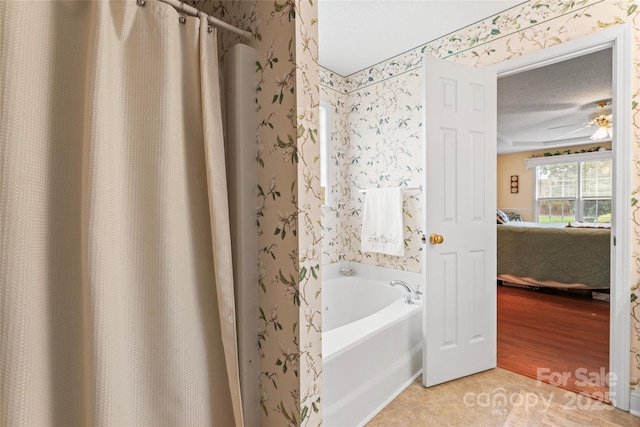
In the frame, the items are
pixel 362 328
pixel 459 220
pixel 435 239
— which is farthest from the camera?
pixel 459 220

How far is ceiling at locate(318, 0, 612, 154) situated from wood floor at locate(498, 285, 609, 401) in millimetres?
2457

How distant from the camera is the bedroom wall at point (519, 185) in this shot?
7.52m

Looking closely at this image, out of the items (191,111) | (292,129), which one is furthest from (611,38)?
(191,111)

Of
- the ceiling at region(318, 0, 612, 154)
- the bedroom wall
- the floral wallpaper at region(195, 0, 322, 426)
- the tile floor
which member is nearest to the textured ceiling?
the ceiling at region(318, 0, 612, 154)

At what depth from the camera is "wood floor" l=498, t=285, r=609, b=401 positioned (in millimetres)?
2010

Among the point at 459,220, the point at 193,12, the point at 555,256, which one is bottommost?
the point at 555,256

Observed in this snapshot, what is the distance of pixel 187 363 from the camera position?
2.62 ft

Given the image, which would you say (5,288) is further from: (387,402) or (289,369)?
(387,402)

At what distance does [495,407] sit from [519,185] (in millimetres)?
7388

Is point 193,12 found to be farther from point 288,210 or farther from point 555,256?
point 555,256

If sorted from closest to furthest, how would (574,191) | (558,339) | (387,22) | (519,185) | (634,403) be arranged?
(634,403), (387,22), (558,339), (574,191), (519,185)

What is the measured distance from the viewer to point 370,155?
293 cm

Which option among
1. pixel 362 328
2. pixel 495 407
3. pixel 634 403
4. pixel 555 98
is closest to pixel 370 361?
pixel 362 328

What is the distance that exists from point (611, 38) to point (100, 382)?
2656 mm
